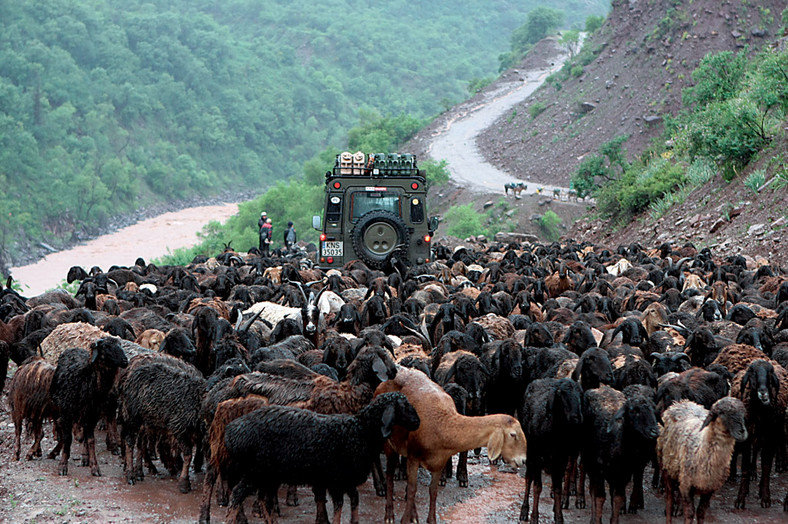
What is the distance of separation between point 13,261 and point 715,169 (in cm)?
3772

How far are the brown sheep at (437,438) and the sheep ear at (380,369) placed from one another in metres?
0.22

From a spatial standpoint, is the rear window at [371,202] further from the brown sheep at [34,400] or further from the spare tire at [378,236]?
the brown sheep at [34,400]

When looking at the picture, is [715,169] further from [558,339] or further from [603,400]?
[603,400]

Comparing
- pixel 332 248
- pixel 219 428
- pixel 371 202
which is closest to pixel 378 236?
pixel 371 202

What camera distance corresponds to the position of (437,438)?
22.1 ft

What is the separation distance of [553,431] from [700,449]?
1104 millimetres

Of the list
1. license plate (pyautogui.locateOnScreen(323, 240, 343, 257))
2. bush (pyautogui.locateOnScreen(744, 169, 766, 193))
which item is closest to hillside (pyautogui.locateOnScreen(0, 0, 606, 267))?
license plate (pyautogui.locateOnScreen(323, 240, 343, 257))

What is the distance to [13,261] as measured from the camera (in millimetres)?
48156

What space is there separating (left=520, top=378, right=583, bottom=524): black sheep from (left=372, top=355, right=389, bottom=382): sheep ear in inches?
49.2

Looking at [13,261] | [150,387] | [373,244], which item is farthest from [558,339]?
[13,261]

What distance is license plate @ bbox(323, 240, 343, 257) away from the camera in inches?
683

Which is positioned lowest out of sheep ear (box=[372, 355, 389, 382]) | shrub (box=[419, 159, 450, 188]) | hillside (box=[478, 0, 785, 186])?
sheep ear (box=[372, 355, 389, 382])

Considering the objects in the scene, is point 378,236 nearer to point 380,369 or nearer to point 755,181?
point 380,369

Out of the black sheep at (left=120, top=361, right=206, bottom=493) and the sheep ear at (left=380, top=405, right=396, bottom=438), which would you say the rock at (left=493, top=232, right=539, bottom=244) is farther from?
the sheep ear at (left=380, top=405, right=396, bottom=438)
